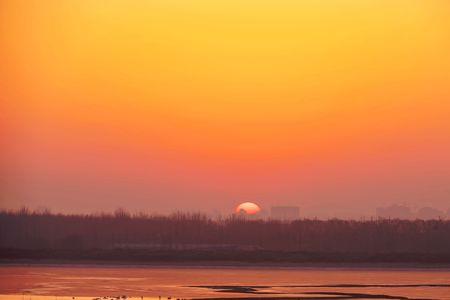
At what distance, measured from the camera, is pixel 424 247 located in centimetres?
8294

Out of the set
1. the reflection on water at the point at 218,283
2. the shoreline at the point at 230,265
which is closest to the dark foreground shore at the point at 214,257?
the shoreline at the point at 230,265

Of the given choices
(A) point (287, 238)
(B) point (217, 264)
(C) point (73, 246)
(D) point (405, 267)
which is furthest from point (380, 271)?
(C) point (73, 246)

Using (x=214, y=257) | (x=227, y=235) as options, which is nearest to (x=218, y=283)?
(x=214, y=257)

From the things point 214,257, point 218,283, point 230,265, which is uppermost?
point 214,257

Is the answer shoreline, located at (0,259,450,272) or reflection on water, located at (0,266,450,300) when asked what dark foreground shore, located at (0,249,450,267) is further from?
reflection on water, located at (0,266,450,300)

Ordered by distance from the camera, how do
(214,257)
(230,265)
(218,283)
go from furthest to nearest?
1. (214,257)
2. (230,265)
3. (218,283)

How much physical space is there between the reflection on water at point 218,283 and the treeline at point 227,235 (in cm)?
1776

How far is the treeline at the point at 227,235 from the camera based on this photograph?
82.4 m

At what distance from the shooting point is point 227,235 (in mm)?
86938

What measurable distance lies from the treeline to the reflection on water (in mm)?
17764

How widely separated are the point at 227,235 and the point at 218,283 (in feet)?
124

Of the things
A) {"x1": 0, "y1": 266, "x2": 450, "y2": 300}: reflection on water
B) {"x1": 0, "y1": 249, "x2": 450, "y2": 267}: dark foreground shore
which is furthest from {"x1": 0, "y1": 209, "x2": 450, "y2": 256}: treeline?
{"x1": 0, "y1": 266, "x2": 450, "y2": 300}: reflection on water

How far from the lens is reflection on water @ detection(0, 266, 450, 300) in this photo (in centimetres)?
4216

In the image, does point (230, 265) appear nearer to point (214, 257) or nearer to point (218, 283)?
point (214, 257)
